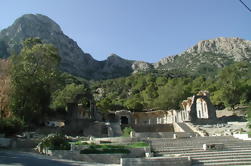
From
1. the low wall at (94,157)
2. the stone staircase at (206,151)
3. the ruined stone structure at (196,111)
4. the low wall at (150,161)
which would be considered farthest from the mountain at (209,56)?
the low wall at (150,161)

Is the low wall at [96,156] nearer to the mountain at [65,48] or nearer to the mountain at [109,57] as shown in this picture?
the mountain at [109,57]

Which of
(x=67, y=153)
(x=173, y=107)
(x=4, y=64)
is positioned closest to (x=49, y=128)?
(x=4, y=64)

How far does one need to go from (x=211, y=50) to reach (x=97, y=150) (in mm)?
134840

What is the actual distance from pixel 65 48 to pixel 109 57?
30394mm

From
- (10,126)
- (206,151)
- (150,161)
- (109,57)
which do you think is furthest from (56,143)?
(109,57)

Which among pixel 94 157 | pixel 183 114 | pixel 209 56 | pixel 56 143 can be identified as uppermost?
pixel 209 56

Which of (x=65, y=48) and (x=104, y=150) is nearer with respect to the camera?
(x=104, y=150)

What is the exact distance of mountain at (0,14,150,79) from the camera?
12862 centimetres

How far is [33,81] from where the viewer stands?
33844 millimetres

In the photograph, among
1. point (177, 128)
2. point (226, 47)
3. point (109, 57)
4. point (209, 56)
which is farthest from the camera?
point (109, 57)

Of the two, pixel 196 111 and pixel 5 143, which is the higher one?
pixel 196 111

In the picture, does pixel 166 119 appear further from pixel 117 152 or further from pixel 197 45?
pixel 197 45

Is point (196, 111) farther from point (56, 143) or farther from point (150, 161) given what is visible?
point (150, 161)

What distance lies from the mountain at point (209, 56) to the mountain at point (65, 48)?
25.6m
